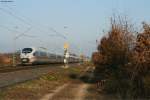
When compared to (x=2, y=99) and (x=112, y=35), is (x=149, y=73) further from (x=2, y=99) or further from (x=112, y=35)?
(x=112, y=35)

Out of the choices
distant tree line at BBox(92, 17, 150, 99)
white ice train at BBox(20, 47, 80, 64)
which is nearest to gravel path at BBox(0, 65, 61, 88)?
distant tree line at BBox(92, 17, 150, 99)

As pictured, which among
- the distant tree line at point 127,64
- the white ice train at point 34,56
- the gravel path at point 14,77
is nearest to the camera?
the distant tree line at point 127,64

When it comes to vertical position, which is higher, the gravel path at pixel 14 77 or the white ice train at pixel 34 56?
the white ice train at pixel 34 56

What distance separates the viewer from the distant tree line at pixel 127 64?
20.8 metres

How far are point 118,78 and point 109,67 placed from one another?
496 cm

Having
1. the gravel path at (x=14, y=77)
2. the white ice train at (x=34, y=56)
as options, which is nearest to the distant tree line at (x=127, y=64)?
the gravel path at (x=14, y=77)

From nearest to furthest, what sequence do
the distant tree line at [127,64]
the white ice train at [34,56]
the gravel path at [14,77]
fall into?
the distant tree line at [127,64] → the gravel path at [14,77] → the white ice train at [34,56]

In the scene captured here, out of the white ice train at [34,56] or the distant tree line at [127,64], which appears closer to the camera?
the distant tree line at [127,64]

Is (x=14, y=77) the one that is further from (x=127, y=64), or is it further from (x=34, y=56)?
(x=34, y=56)

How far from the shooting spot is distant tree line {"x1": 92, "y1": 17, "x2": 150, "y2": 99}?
20788 mm

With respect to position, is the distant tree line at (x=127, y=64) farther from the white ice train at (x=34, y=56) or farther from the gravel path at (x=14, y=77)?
the white ice train at (x=34, y=56)

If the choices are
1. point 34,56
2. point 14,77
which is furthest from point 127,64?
point 34,56

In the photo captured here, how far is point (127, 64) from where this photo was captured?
23.8 m

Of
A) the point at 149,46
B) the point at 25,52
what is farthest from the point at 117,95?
the point at 25,52
